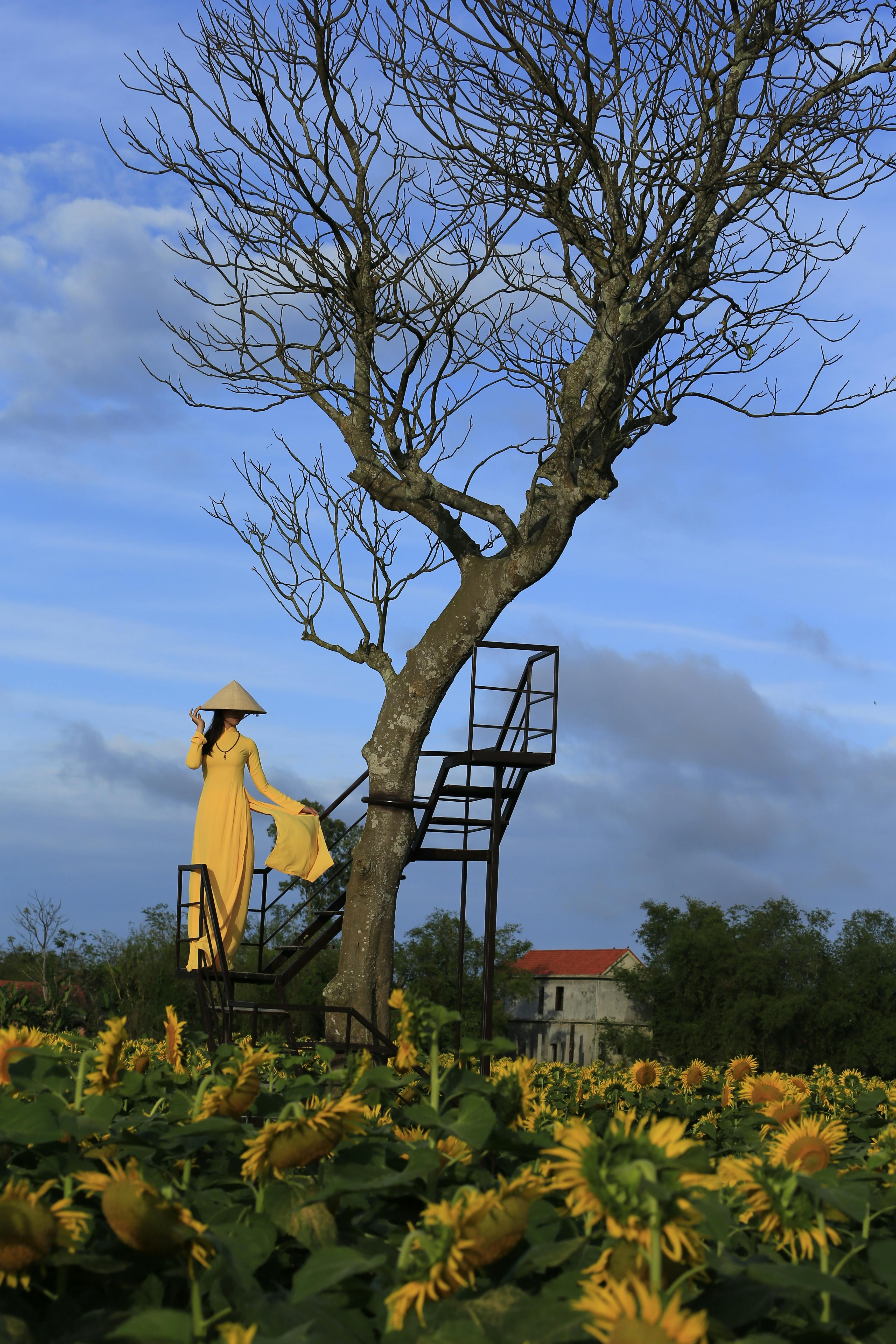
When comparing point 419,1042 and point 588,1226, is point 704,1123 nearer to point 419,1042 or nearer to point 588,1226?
point 419,1042

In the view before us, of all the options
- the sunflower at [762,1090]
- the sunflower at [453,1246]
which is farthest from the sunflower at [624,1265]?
the sunflower at [762,1090]

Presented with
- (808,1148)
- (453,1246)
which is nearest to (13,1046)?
(453,1246)

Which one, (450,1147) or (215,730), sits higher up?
(215,730)

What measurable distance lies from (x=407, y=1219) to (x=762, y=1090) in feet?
10.2

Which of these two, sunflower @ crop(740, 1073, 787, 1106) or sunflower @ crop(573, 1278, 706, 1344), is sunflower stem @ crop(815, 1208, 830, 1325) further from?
sunflower @ crop(740, 1073, 787, 1106)

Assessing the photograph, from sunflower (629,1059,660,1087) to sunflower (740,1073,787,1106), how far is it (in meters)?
0.44

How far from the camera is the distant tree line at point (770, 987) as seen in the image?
1833 inches

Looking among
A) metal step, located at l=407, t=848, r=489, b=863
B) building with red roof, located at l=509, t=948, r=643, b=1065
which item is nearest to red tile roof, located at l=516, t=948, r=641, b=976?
building with red roof, located at l=509, t=948, r=643, b=1065

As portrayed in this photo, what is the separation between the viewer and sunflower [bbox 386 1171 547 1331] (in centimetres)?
148

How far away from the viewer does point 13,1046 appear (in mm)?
2670

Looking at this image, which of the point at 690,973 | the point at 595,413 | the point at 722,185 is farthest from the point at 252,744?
the point at 690,973

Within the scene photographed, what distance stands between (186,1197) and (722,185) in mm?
12101

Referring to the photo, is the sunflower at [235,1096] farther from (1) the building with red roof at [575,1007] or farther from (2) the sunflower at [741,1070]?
(1) the building with red roof at [575,1007]

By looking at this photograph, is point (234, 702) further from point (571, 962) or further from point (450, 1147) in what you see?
point (571, 962)
